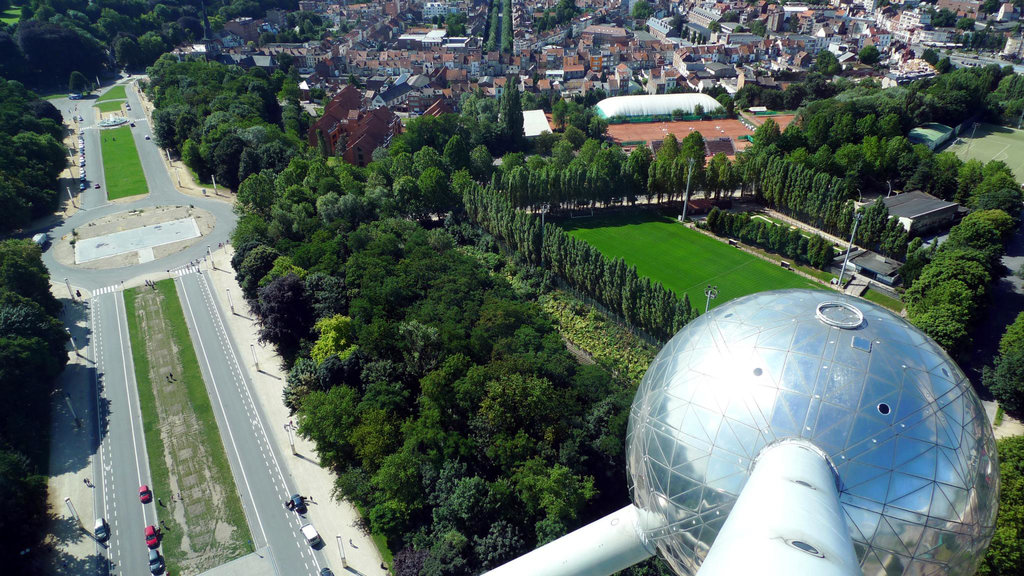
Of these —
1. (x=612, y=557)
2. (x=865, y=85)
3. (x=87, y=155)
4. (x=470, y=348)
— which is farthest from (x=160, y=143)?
(x=865, y=85)

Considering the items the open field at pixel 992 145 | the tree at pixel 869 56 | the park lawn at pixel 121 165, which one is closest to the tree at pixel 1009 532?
the open field at pixel 992 145

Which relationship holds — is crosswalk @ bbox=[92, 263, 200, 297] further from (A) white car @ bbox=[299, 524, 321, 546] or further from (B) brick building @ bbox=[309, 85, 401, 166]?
(A) white car @ bbox=[299, 524, 321, 546]

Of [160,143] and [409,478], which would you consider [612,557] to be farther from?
[160,143]

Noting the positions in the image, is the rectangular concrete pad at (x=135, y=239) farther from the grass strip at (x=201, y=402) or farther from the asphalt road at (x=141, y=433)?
the grass strip at (x=201, y=402)

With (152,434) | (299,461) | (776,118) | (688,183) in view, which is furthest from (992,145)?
(152,434)

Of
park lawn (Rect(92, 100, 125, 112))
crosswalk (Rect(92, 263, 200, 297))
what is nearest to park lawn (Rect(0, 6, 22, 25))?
park lawn (Rect(92, 100, 125, 112))
